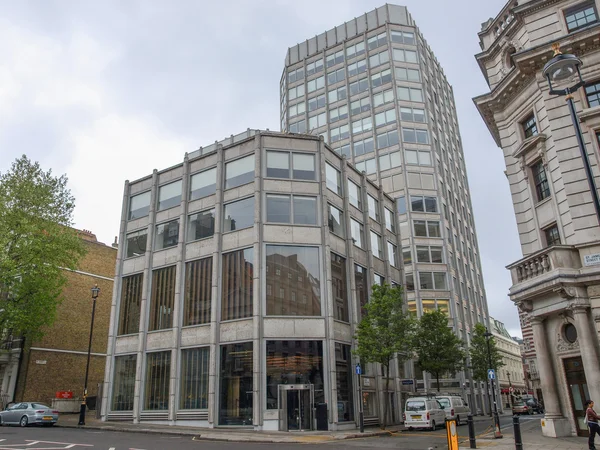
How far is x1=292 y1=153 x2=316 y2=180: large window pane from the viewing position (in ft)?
97.5

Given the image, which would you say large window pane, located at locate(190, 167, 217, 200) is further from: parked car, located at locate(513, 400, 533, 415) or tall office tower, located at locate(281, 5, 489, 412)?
parked car, located at locate(513, 400, 533, 415)

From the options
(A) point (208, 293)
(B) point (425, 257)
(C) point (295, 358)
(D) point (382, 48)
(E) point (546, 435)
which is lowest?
(E) point (546, 435)

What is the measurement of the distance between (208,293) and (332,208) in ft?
31.4

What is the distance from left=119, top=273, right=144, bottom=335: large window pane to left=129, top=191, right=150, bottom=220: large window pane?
4.61 meters

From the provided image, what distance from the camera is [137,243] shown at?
33750 mm

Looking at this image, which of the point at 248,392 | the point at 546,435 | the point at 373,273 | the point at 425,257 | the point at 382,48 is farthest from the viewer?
the point at 382,48

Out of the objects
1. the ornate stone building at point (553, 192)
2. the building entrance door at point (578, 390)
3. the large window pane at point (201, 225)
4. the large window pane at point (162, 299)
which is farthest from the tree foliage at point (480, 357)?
the large window pane at point (162, 299)

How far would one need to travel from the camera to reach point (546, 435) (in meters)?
19.1

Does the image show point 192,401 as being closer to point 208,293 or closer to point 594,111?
point 208,293

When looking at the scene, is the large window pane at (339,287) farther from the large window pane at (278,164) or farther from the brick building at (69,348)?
the brick building at (69,348)

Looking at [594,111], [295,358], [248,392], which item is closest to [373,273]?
[295,358]

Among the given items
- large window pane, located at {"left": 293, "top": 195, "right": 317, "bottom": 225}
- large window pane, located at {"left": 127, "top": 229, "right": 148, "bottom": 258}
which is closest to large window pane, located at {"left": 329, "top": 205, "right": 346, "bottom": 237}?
large window pane, located at {"left": 293, "top": 195, "right": 317, "bottom": 225}

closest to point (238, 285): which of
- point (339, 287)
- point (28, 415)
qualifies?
point (339, 287)

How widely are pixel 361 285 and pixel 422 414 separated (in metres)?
9.17
